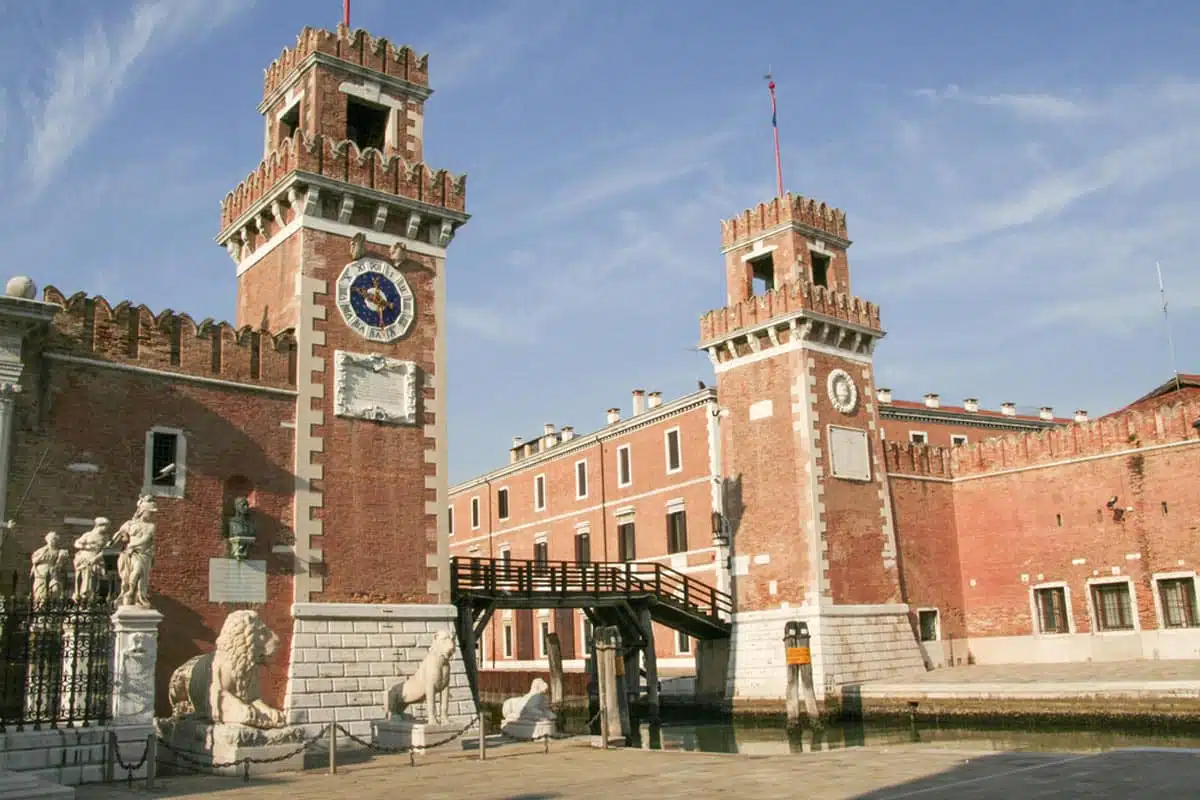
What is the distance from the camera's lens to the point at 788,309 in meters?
30.0

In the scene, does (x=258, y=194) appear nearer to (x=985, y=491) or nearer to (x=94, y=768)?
(x=94, y=768)

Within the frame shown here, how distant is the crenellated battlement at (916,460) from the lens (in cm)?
3203

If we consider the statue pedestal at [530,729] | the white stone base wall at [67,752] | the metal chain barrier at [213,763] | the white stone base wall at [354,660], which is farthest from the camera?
the white stone base wall at [354,660]

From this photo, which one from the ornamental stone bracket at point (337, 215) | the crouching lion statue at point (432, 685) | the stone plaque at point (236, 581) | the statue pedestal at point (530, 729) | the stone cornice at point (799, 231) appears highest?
the stone cornice at point (799, 231)

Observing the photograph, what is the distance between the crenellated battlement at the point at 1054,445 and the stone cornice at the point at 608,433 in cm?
597

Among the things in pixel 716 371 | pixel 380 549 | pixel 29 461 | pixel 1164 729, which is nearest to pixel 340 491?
pixel 380 549

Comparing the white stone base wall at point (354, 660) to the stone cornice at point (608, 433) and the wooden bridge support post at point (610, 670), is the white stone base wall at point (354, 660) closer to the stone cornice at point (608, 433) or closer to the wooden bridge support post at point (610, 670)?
the wooden bridge support post at point (610, 670)

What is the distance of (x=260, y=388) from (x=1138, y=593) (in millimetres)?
21925

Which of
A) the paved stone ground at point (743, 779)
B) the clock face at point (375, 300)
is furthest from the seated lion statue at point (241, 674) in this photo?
the clock face at point (375, 300)

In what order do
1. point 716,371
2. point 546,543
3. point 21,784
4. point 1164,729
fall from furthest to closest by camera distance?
point 546,543 < point 716,371 < point 1164,729 < point 21,784

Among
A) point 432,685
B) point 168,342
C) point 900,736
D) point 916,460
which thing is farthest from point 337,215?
point 916,460

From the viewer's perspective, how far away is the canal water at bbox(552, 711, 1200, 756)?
69.6ft

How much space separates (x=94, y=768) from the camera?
13.9 meters

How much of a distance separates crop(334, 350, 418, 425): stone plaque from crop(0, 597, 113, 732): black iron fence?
697 cm
